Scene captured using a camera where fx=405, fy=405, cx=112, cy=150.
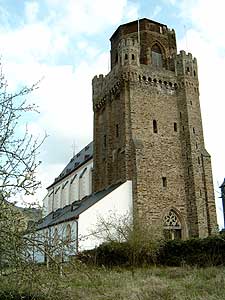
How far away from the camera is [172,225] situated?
3338 cm

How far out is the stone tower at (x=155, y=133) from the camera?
3331 centimetres

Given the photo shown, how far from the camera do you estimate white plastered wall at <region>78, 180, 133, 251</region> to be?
3123 cm

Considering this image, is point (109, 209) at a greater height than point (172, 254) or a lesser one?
greater

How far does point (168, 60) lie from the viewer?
4081 cm

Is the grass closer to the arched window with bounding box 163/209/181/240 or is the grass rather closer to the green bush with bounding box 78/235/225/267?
the green bush with bounding box 78/235/225/267

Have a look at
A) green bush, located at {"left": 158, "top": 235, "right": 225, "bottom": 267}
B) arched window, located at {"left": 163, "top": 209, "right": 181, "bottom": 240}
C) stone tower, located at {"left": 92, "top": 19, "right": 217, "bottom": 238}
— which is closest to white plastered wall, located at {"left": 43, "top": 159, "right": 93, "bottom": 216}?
stone tower, located at {"left": 92, "top": 19, "right": 217, "bottom": 238}

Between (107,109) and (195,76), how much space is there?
30.0 ft

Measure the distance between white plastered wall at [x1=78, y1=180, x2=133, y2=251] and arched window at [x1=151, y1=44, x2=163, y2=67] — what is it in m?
13.8

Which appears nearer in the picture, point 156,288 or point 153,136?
point 156,288

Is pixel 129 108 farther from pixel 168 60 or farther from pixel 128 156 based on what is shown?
pixel 168 60

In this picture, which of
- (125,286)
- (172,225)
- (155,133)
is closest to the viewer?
(125,286)

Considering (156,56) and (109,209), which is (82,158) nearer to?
(156,56)

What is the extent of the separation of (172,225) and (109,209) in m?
5.58

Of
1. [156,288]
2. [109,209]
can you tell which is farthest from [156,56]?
[156,288]
